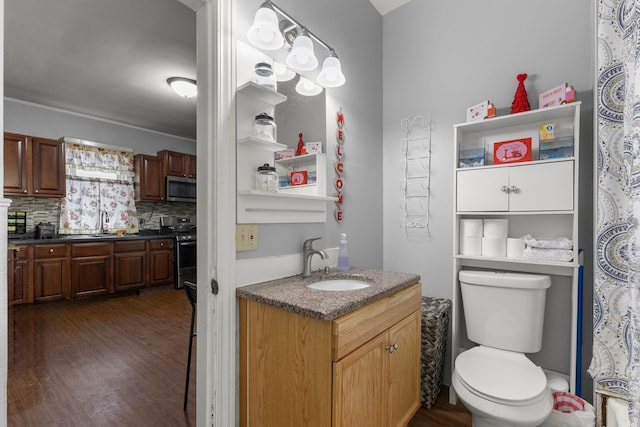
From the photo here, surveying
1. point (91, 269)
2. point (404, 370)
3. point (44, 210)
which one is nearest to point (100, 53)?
point (44, 210)

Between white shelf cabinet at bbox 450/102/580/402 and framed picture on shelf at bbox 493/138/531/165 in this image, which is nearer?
white shelf cabinet at bbox 450/102/580/402

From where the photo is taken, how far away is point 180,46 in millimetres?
2736

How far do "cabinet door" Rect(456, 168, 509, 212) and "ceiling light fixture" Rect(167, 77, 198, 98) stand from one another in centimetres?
290

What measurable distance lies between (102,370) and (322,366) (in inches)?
84.0

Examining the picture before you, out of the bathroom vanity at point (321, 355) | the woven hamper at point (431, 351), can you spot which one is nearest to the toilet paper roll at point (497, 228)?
the woven hamper at point (431, 351)

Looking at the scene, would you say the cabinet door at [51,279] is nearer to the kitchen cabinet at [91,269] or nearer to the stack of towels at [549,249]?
the kitchen cabinet at [91,269]

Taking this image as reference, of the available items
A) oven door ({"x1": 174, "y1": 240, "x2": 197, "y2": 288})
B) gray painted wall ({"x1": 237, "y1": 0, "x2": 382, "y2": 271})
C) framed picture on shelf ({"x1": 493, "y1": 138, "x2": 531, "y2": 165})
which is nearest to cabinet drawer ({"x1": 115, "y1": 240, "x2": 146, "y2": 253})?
oven door ({"x1": 174, "y1": 240, "x2": 197, "y2": 288})

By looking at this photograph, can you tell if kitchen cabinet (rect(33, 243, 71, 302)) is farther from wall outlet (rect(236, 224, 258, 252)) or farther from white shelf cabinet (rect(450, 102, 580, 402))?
white shelf cabinet (rect(450, 102, 580, 402))

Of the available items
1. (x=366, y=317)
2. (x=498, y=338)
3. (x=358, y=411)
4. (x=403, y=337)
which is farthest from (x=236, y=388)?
(x=498, y=338)

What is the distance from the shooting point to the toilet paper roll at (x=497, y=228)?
183cm

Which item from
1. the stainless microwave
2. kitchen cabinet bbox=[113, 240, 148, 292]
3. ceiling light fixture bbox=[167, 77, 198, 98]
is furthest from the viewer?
the stainless microwave

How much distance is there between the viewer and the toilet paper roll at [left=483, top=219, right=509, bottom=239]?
6.00ft

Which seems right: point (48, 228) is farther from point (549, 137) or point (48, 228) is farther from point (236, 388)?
point (549, 137)

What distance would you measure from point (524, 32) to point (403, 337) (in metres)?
1.93
